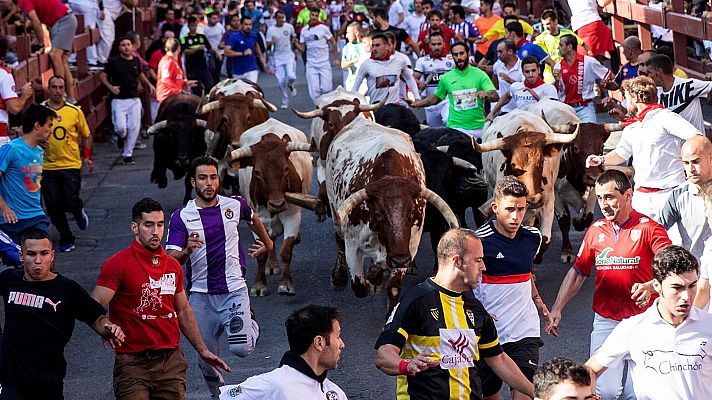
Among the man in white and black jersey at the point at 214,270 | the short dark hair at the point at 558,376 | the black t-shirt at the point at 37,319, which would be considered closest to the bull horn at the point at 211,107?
the man in white and black jersey at the point at 214,270

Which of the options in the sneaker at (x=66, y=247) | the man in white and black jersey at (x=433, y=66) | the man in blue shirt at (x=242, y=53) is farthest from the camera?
the man in blue shirt at (x=242, y=53)

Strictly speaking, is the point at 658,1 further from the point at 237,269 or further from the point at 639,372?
the point at 639,372

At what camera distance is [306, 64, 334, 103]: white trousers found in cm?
2331

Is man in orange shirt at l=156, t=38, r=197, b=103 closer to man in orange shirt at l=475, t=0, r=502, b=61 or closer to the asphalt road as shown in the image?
the asphalt road

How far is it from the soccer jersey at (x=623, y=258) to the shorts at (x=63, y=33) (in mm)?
12333

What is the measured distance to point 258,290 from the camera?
11672 mm

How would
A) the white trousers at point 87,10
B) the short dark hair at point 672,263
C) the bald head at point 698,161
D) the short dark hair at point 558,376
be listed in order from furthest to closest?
the white trousers at point 87,10
the bald head at point 698,161
the short dark hair at point 672,263
the short dark hair at point 558,376

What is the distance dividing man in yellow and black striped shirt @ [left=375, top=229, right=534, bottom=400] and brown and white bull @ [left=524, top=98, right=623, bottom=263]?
252 inches

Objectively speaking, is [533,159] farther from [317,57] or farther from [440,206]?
[317,57]

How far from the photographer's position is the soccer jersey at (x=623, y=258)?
23.4 feet

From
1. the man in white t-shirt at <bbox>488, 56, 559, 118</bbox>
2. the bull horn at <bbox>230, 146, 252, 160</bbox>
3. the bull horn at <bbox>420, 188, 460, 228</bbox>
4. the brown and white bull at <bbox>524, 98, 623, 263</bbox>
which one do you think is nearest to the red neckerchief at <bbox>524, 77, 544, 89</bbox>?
the man in white t-shirt at <bbox>488, 56, 559, 118</bbox>

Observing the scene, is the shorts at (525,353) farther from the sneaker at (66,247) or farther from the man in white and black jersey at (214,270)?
the sneaker at (66,247)

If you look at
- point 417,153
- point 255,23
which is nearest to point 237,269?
point 417,153

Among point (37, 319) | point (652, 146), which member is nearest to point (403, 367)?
point (37, 319)
